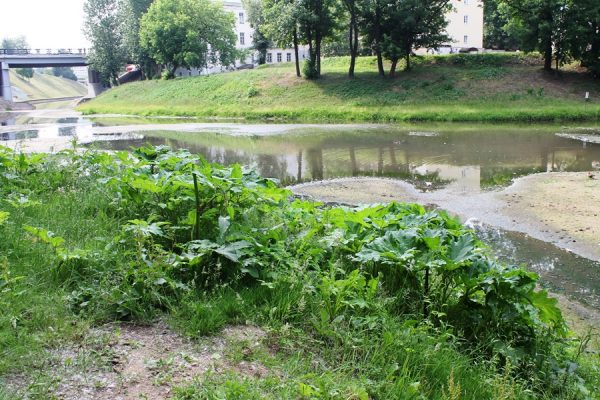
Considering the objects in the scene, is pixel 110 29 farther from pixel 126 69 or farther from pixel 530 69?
pixel 530 69

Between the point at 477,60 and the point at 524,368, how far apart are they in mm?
44340

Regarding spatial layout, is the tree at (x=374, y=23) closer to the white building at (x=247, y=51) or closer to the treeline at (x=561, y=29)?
the treeline at (x=561, y=29)

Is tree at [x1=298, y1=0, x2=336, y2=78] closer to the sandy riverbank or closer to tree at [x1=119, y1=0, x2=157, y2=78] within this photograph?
the sandy riverbank

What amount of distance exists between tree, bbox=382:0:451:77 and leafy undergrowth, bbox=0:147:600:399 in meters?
37.8

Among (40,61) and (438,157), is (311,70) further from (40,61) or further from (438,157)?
(40,61)

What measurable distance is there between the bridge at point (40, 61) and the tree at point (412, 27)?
181 feet

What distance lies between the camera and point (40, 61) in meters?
83.9

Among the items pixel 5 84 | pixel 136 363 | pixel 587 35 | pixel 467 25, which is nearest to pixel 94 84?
pixel 5 84

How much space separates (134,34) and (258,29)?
17.2 meters

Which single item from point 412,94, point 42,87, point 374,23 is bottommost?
point 412,94

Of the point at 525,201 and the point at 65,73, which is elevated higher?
the point at 65,73

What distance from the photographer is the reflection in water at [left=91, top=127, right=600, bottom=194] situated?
16672mm

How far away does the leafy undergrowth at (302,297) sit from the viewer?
3600mm

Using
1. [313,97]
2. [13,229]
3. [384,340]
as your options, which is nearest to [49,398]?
[384,340]
